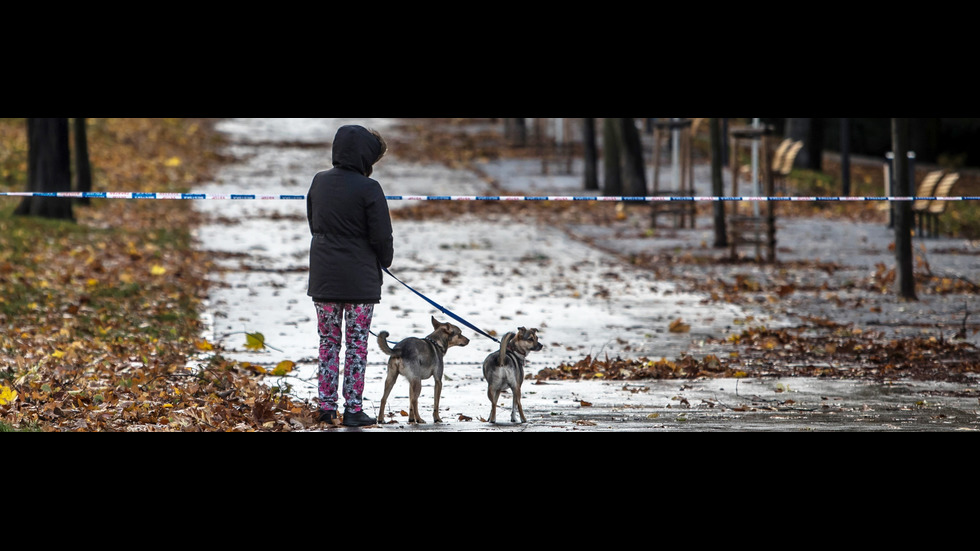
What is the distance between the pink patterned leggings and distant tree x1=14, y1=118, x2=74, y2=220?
1228cm

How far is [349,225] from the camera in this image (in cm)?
732

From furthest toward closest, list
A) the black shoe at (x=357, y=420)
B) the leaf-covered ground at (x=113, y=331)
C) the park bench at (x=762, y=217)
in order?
the park bench at (x=762, y=217) → the leaf-covered ground at (x=113, y=331) → the black shoe at (x=357, y=420)

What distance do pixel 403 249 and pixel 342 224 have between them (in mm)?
11751

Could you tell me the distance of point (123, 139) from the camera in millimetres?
31578

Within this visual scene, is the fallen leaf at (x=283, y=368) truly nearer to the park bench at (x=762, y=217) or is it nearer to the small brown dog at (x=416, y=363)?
the small brown dog at (x=416, y=363)

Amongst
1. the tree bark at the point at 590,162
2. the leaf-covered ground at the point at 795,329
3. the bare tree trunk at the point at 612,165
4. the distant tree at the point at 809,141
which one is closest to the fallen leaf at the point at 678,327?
the leaf-covered ground at the point at 795,329

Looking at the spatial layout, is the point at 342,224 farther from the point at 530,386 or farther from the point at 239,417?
the point at 530,386

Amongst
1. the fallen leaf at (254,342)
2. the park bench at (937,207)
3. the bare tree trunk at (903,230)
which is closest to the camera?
the fallen leaf at (254,342)

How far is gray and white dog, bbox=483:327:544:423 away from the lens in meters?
7.52

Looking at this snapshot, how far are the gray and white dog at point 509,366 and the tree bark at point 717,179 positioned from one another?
10635 millimetres

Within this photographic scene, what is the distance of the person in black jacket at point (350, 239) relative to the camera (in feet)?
23.9

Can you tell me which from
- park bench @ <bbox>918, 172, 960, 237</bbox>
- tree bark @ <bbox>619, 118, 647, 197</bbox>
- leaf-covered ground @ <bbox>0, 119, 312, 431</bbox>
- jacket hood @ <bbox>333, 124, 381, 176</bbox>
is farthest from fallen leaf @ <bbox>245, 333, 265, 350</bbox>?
tree bark @ <bbox>619, 118, 647, 197</bbox>

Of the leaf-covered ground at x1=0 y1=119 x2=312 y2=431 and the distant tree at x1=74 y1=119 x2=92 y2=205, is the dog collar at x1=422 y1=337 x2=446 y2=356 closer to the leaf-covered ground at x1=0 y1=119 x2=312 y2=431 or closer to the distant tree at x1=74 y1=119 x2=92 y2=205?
the leaf-covered ground at x1=0 y1=119 x2=312 y2=431
